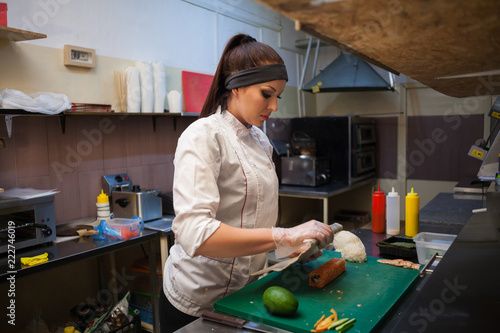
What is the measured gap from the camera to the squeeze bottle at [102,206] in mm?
2904

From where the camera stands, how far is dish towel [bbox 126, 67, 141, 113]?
9.68 feet

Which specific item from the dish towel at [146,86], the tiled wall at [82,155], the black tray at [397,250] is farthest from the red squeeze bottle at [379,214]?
the tiled wall at [82,155]

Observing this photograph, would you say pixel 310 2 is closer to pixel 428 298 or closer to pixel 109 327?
pixel 428 298

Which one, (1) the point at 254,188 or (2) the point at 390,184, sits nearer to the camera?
(1) the point at 254,188

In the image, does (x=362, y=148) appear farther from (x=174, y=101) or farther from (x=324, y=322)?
(x=324, y=322)

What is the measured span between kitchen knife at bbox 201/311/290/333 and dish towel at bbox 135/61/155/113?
221 centimetres

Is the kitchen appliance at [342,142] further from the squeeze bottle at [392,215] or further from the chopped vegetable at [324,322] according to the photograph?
the chopped vegetable at [324,322]

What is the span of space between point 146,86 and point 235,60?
6.00ft

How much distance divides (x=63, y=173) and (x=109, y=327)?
1.05m

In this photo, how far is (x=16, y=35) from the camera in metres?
2.30

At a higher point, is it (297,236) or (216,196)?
(216,196)

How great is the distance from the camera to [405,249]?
1.61m

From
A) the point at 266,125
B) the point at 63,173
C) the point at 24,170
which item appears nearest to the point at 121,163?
the point at 63,173

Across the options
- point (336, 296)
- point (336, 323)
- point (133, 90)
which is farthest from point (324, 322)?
point (133, 90)
